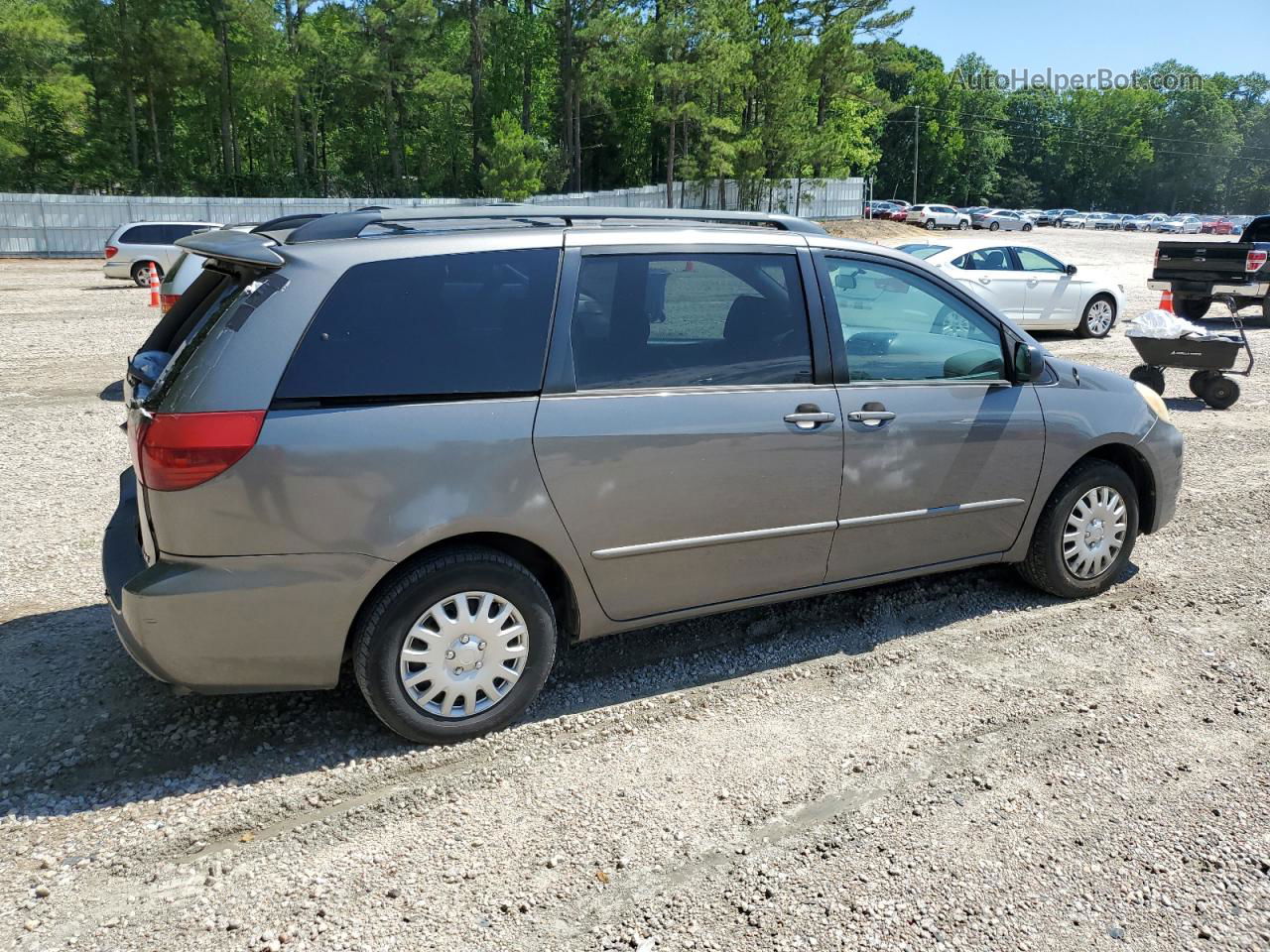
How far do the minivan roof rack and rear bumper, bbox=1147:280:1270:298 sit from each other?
15.5 metres

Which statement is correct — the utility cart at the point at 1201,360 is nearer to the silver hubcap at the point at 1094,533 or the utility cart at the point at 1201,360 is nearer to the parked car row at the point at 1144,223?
the silver hubcap at the point at 1094,533

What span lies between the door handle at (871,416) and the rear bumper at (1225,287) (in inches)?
616

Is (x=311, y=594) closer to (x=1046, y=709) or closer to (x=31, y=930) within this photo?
(x=31, y=930)

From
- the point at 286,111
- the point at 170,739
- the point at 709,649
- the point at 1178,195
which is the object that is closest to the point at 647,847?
the point at 709,649

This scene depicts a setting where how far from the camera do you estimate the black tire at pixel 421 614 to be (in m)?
3.51

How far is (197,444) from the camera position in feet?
10.6

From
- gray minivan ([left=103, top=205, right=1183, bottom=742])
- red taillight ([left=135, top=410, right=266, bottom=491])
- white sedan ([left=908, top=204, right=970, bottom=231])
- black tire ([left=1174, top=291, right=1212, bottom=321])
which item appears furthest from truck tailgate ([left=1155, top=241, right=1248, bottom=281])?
white sedan ([left=908, top=204, right=970, bottom=231])

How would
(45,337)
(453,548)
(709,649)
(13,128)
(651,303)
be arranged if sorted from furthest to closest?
1. (13,128)
2. (45,337)
3. (709,649)
4. (651,303)
5. (453,548)

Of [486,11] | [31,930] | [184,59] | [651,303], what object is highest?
[486,11]

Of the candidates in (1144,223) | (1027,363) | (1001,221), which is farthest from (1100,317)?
(1144,223)

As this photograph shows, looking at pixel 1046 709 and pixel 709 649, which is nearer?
pixel 1046 709

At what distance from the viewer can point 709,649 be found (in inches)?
182

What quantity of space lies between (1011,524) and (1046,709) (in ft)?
3.50

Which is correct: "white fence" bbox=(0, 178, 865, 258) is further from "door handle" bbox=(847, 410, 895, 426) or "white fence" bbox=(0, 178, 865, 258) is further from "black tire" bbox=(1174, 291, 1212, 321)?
"door handle" bbox=(847, 410, 895, 426)
